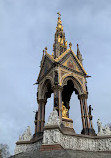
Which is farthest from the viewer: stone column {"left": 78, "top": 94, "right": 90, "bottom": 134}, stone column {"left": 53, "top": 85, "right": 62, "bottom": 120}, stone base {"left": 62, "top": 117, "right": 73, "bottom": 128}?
stone base {"left": 62, "top": 117, "right": 73, "bottom": 128}

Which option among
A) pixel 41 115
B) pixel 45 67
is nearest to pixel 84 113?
pixel 41 115

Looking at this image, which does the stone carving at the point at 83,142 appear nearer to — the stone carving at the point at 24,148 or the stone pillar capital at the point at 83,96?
the stone carving at the point at 24,148

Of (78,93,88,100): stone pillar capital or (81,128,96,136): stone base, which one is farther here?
(78,93,88,100): stone pillar capital

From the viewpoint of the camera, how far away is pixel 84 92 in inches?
559

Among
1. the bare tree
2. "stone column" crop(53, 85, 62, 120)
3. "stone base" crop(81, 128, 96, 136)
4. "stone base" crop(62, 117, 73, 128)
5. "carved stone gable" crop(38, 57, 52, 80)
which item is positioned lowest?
the bare tree

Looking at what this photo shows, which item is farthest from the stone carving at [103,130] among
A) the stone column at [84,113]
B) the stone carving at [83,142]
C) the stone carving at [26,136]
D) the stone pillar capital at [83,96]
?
the stone carving at [26,136]

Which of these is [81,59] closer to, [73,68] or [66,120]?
[73,68]

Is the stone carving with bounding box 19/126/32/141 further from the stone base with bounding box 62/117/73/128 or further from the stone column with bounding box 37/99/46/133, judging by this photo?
the stone base with bounding box 62/117/73/128

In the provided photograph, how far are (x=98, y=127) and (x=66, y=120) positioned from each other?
238 cm

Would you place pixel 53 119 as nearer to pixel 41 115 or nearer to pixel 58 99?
pixel 58 99

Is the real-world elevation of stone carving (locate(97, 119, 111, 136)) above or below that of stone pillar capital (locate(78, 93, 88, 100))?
below

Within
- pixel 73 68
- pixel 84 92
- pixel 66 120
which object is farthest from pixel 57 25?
pixel 66 120

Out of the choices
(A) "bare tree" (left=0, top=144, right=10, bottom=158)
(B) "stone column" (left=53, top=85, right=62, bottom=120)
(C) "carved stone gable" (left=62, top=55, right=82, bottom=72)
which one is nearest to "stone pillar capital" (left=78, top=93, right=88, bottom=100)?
(B) "stone column" (left=53, top=85, right=62, bottom=120)

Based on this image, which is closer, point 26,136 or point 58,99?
point 58,99
